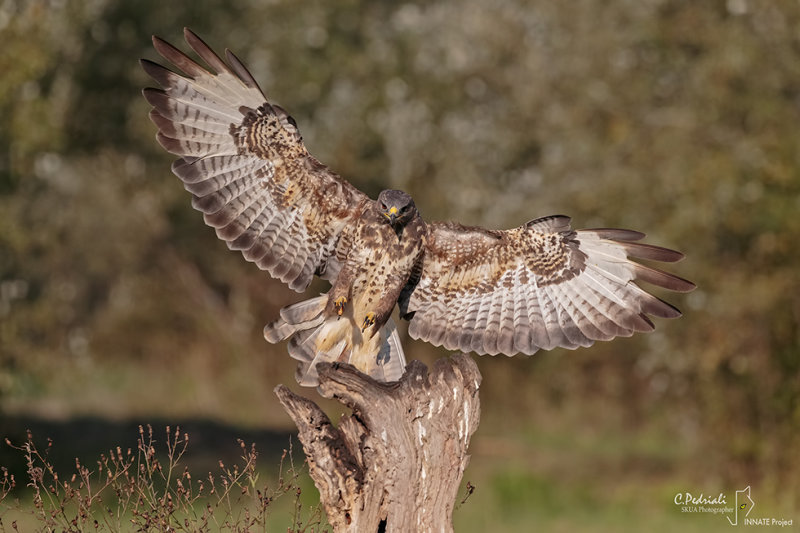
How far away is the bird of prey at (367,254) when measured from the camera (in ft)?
20.9

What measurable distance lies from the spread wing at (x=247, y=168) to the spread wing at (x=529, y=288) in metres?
0.70

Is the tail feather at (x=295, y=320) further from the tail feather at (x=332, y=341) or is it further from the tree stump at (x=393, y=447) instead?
the tree stump at (x=393, y=447)

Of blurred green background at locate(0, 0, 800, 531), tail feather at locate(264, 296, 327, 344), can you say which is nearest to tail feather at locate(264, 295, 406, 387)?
tail feather at locate(264, 296, 327, 344)

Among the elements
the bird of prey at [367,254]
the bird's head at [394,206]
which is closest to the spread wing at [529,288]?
the bird of prey at [367,254]

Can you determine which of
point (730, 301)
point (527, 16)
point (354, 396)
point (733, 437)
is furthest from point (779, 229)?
point (527, 16)

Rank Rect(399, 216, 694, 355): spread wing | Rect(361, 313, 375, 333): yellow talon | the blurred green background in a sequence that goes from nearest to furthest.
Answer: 1. Rect(361, 313, 375, 333): yellow talon
2. Rect(399, 216, 694, 355): spread wing
3. the blurred green background

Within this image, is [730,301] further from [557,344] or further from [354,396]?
[354,396]

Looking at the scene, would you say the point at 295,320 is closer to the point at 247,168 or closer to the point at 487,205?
the point at 247,168

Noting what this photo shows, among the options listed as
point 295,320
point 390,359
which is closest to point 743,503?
point 390,359

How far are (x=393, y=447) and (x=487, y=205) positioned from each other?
1255 cm

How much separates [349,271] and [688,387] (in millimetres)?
8670

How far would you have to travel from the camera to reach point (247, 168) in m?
6.47

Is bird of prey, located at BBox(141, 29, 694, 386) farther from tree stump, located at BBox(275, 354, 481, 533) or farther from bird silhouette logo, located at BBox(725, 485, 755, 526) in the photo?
bird silhouette logo, located at BBox(725, 485, 755, 526)

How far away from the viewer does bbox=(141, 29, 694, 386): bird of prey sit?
6359 mm
